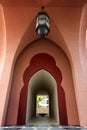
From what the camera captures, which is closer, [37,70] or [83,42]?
[83,42]

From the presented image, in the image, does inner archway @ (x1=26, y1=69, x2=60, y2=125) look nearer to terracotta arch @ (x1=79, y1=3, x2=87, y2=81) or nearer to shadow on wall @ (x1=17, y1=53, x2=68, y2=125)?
shadow on wall @ (x1=17, y1=53, x2=68, y2=125)

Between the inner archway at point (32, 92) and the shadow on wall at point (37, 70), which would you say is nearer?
the shadow on wall at point (37, 70)

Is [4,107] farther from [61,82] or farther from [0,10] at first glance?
[0,10]

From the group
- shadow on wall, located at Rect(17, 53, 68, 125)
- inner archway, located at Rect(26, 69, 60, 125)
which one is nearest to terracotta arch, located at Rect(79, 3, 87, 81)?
shadow on wall, located at Rect(17, 53, 68, 125)

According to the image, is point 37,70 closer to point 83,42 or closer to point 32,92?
point 83,42

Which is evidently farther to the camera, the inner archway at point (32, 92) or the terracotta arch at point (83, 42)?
the inner archway at point (32, 92)

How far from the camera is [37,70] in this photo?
518 centimetres

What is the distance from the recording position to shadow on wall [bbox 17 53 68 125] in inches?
175

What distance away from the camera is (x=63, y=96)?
4.69m

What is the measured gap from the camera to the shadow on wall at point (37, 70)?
444 cm

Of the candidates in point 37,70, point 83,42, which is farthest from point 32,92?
point 83,42

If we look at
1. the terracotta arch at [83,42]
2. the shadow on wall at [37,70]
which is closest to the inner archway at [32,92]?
the shadow on wall at [37,70]

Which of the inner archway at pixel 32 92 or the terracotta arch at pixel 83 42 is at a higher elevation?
the terracotta arch at pixel 83 42

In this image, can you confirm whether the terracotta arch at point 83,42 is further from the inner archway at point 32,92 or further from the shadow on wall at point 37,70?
the inner archway at point 32,92
